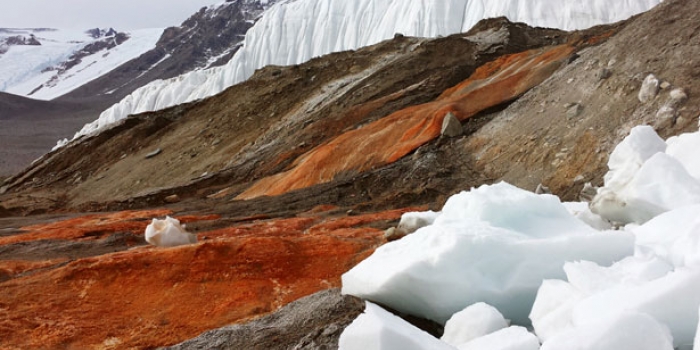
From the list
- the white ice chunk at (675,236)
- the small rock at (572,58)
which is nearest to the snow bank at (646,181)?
the white ice chunk at (675,236)

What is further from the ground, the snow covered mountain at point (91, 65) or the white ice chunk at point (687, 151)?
the snow covered mountain at point (91, 65)

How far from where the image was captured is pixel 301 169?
15102mm

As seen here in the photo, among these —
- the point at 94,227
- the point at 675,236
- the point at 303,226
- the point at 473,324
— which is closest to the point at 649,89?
the point at 303,226

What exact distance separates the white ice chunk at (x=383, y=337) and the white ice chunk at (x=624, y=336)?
670 millimetres

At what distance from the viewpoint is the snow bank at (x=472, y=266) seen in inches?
152

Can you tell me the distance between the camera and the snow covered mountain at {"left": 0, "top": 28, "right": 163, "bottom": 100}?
402 feet

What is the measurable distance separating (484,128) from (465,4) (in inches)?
1360

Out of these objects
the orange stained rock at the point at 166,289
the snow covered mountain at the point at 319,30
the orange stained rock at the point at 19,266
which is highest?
the snow covered mountain at the point at 319,30

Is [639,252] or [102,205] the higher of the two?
[639,252]

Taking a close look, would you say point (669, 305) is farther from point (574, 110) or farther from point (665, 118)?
point (574, 110)

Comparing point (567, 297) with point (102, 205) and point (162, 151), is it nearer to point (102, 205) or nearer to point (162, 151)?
point (102, 205)

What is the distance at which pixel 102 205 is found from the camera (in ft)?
58.3

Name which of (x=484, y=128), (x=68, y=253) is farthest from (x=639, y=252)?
(x=484, y=128)

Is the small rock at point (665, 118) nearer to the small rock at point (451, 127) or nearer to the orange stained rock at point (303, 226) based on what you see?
the orange stained rock at point (303, 226)
